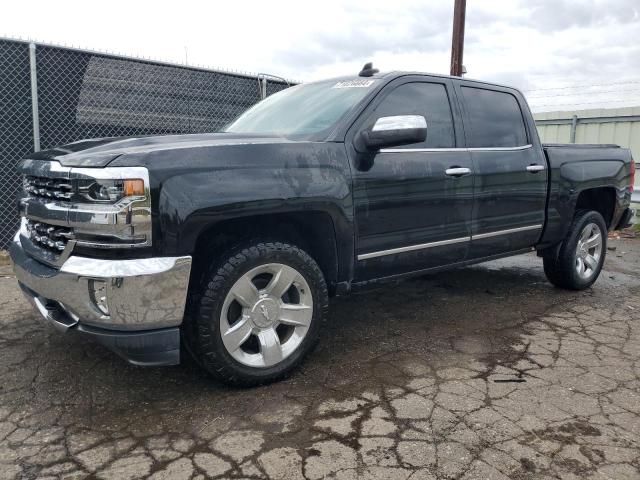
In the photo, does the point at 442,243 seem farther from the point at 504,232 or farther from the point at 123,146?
the point at 123,146

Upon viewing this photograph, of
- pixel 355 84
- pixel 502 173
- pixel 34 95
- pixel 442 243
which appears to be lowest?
pixel 442 243

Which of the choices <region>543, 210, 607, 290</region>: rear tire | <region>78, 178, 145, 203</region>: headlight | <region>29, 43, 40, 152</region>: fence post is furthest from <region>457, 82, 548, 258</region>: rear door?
<region>29, 43, 40, 152</region>: fence post

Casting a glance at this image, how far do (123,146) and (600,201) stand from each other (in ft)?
15.3

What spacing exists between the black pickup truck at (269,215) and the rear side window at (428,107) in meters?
0.01

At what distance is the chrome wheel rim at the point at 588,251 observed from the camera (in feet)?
16.6

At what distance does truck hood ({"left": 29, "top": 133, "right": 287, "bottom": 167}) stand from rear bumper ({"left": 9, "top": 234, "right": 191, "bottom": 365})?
1.57 feet

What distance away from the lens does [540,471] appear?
223cm

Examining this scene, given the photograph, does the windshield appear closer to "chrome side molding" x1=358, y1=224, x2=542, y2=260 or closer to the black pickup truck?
the black pickup truck

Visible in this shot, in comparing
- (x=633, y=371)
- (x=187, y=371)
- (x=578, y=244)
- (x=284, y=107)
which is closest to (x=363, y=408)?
(x=187, y=371)

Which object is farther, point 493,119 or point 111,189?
point 493,119

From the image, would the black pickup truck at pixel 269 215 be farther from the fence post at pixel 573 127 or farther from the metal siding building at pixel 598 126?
the fence post at pixel 573 127

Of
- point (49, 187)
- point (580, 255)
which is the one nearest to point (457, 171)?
point (580, 255)

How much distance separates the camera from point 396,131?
310 cm

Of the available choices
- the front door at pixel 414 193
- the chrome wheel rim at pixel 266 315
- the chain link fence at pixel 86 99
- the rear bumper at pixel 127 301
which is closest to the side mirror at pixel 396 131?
the front door at pixel 414 193
